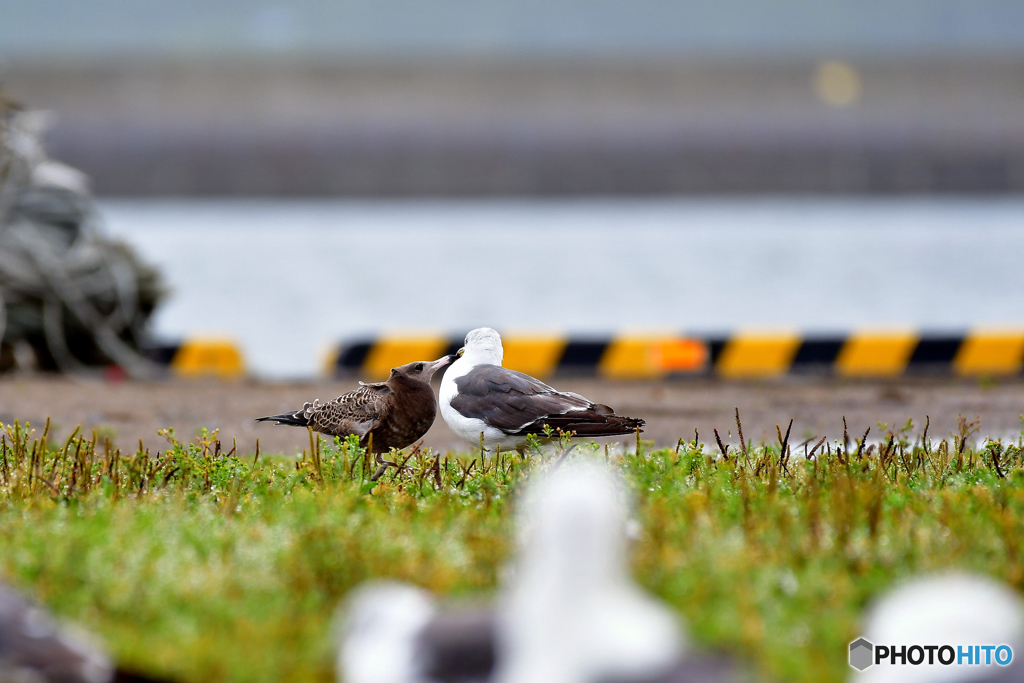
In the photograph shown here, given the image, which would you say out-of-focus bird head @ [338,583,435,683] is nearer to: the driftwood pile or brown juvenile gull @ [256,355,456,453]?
brown juvenile gull @ [256,355,456,453]

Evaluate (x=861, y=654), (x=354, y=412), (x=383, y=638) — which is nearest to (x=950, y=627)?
(x=861, y=654)

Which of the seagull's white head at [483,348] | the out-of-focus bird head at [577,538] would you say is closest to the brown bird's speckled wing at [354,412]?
the seagull's white head at [483,348]

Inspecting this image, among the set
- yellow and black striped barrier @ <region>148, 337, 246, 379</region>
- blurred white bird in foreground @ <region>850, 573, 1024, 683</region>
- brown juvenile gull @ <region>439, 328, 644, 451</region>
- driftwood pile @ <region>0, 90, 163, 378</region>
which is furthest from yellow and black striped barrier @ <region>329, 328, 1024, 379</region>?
blurred white bird in foreground @ <region>850, 573, 1024, 683</region>

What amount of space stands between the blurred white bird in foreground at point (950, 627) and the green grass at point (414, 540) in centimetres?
16

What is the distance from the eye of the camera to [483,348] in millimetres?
4012

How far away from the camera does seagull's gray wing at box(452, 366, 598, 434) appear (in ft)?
12.7

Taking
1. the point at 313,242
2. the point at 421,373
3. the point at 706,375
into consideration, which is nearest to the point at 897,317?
the point at 706,375

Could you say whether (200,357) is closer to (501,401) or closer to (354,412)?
(354,412)

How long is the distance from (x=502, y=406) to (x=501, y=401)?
2 cm

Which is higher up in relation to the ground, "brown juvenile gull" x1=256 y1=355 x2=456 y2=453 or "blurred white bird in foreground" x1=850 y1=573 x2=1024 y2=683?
"brown juvenile gull" x1=256 y1=355 x2=456 y2=453

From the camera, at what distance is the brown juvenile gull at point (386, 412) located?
3920mm

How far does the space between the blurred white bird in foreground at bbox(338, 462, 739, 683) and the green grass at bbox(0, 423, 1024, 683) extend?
11.4 inches

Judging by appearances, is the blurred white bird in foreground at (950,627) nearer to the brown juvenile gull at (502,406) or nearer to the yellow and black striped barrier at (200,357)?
the brown juvenile gull at (502,406)

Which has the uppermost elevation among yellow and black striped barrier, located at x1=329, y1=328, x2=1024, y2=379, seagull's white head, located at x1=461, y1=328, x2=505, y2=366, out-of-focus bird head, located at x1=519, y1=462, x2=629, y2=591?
yellow and black striped barrier, located at x1=329, y1=328, x2=1024, y2=379
